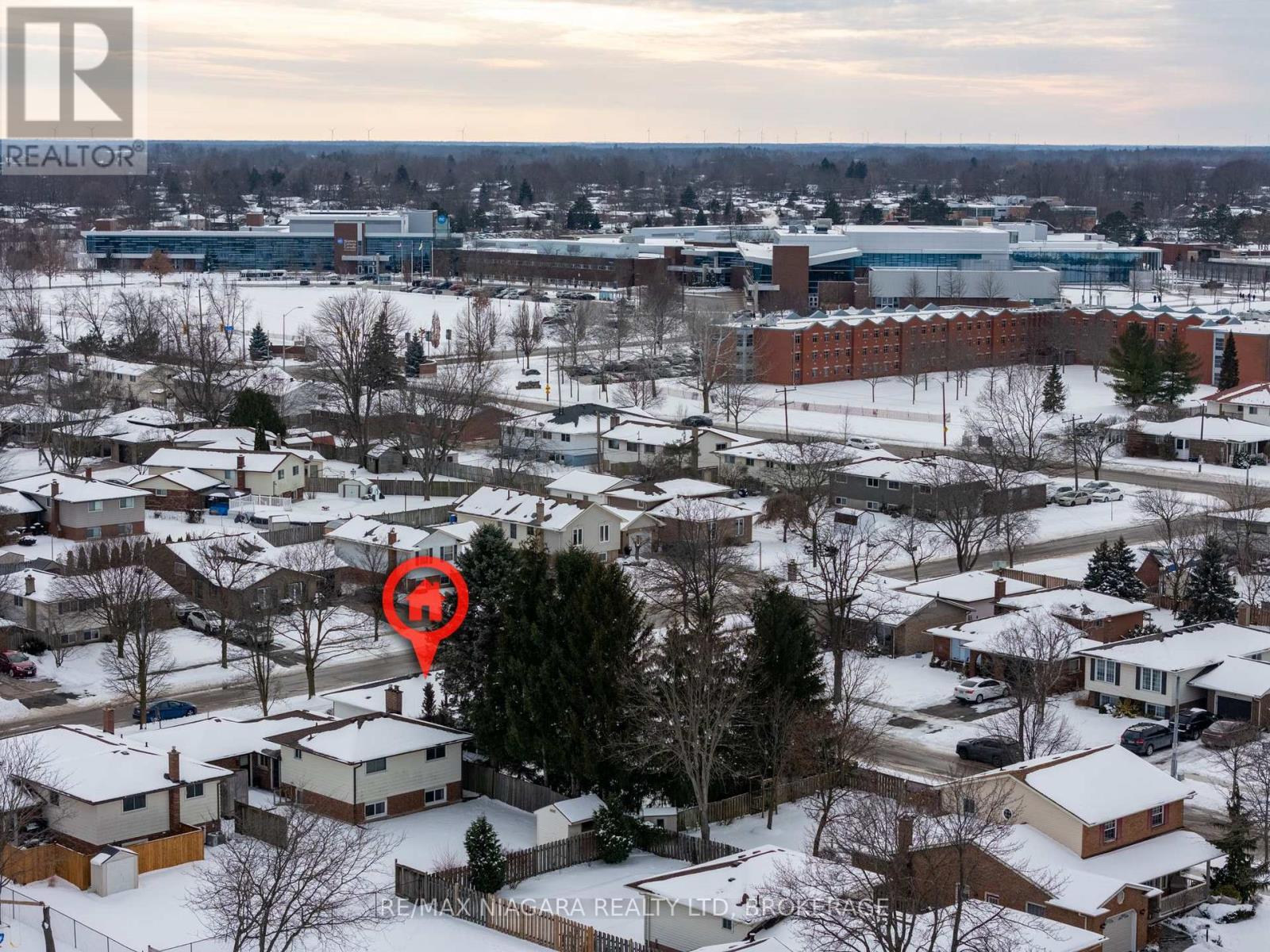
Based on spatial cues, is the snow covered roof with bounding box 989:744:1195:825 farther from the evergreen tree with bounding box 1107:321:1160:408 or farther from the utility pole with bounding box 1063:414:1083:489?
the evergreen tree with bounding box 1107:321:1160:408

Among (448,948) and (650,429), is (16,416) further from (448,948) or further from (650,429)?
(448,948)

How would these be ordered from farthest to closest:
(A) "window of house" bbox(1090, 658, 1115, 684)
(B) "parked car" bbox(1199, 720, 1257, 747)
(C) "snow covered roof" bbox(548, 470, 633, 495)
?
(C) "snow covered roof" bbox(548, 470, 633, 495) < (A) "window of house" bbox(1090, 658, 1115, 684) < (B) "parked car" bbox(1199, 720, 1257, 747)

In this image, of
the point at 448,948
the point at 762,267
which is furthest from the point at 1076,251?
the point at 448,948

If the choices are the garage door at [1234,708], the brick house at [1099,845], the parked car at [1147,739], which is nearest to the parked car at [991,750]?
the parked car at [1147,739]

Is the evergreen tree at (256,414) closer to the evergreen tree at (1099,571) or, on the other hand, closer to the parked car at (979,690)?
the evergreen tree at (1099,571)

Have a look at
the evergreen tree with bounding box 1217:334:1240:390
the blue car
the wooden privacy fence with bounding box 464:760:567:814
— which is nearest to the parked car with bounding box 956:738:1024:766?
the wooden privacy fence with bounding box 464:760:567:814
